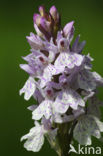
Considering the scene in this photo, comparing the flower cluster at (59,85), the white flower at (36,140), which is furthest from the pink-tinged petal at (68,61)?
the white flower at (36,140)

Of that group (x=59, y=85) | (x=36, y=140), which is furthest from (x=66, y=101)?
(x=36, y=140)

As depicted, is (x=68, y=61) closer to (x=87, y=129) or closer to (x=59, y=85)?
(x=59, y=85)

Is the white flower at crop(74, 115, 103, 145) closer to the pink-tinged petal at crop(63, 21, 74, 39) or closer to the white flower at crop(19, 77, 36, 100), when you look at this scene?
the white flower at crop(19, 77, 36, 100)

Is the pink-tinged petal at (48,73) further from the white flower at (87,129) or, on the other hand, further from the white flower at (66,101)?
the white flower at (87,129)

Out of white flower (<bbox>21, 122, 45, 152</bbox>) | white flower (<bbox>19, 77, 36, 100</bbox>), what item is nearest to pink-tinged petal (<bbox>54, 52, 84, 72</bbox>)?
white flower (<bbox>19, 77, 36, 100</bbox>)

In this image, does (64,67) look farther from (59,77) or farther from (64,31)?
(64,31)

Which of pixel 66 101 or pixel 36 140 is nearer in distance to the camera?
pixel 66 101

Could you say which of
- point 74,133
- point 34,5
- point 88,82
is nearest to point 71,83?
point 88,82

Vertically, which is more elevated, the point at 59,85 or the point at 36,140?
the point at 59,85
